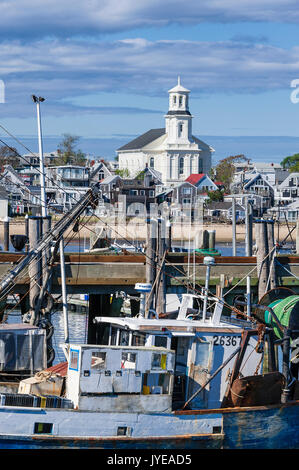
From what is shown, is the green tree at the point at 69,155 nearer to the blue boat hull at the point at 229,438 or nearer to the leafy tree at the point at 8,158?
the leafy tree at the point at 8,158

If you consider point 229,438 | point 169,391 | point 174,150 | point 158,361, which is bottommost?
point 229,438

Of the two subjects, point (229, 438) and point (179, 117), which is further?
point (179, 117)

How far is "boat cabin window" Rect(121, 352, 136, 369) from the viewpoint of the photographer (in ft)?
58.4

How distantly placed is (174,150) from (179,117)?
7079 mm

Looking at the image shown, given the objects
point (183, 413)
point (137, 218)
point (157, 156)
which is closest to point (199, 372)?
point (183, 413)

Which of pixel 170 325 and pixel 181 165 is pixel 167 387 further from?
pixel 181 165

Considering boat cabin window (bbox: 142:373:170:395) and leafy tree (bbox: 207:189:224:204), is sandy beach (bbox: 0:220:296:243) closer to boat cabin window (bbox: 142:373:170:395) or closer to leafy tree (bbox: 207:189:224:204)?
leafy tree (bbox: 207:189:224:204)

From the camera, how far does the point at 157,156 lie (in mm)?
138125

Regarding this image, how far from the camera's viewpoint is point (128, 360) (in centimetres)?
1786

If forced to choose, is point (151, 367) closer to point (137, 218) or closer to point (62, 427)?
point (62, 427)

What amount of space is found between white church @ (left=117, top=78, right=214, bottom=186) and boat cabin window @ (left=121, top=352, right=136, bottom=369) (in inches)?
4454

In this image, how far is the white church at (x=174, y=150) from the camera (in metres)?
135

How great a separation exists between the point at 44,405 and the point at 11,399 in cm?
75

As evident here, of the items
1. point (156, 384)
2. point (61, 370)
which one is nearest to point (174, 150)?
point (61, 370)
